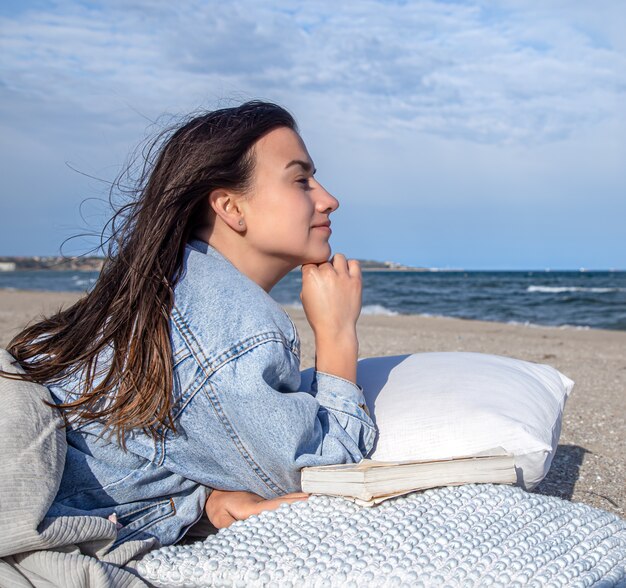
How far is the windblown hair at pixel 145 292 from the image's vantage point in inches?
70.8

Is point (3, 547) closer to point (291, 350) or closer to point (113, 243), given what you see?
point (291, 350)

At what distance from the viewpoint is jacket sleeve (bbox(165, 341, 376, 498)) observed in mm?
1742

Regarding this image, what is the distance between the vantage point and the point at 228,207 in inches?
83.9

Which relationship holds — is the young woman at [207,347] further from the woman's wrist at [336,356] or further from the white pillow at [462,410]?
the white pillow at [462,410]

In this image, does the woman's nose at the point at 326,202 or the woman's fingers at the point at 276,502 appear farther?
the woman's nose at the point at 326,202

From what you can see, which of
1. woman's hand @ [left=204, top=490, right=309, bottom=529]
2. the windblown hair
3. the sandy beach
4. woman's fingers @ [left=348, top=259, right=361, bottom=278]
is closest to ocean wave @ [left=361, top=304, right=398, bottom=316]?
the sandy beach

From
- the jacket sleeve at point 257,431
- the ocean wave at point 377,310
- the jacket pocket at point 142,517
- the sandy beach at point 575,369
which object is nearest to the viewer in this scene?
the jacket sleeve at point 257,431

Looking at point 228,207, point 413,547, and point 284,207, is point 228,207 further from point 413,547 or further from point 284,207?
point 413,547

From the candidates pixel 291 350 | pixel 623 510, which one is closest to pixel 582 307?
pixel 623 510

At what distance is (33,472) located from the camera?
5.24ft

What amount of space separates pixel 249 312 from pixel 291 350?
0.18 meters

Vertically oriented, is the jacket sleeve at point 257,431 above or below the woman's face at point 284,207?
below

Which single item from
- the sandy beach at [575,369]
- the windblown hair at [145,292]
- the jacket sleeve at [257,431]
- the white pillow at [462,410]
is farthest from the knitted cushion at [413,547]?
the sandy beach at [575,369]

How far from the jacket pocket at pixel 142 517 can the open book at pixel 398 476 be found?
1.44 ft
